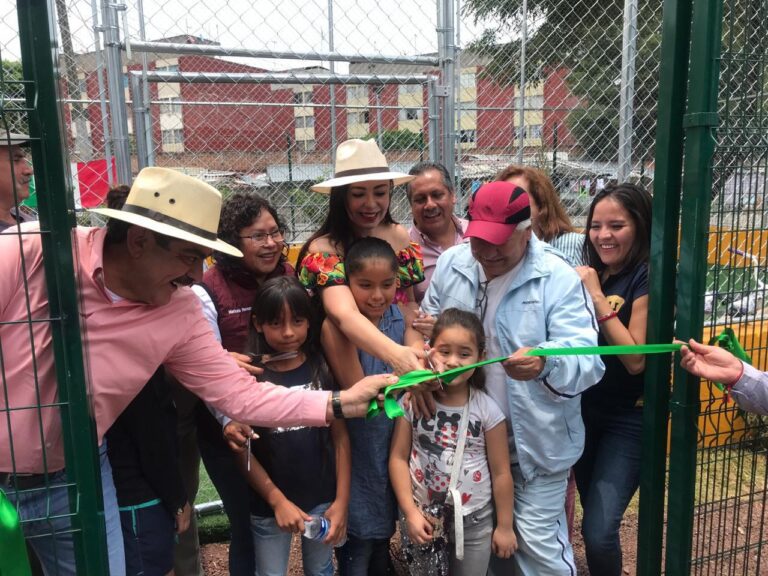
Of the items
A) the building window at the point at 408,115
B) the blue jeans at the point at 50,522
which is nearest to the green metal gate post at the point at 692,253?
the blue jeans at the point at 50,522

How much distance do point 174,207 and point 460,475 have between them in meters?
1.25

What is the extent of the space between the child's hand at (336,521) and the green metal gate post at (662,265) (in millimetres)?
1043

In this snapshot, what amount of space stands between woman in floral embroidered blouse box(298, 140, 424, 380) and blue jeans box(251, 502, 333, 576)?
704 millimetres

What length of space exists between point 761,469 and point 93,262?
4.08 meters

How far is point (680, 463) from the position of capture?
2.19 meters

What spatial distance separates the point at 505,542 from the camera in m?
2.24

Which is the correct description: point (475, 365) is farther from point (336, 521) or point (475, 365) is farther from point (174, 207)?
point (174, 207)

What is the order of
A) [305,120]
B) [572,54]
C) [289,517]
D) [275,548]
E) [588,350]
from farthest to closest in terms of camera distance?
1. [572,54]
2. [305,120]
3. [275,548]
4. [289,517]
5. [588,350]

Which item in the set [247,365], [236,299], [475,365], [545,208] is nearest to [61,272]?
[247,365]

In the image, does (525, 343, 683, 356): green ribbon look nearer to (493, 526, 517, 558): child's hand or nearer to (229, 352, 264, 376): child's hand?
(493, 526, 517, 558): child's hand

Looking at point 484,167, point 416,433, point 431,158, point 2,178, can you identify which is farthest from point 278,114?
point 416,433

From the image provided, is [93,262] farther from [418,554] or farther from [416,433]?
[418,554]

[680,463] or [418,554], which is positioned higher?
[680,463]

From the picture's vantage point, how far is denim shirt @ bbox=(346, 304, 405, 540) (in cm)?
247
